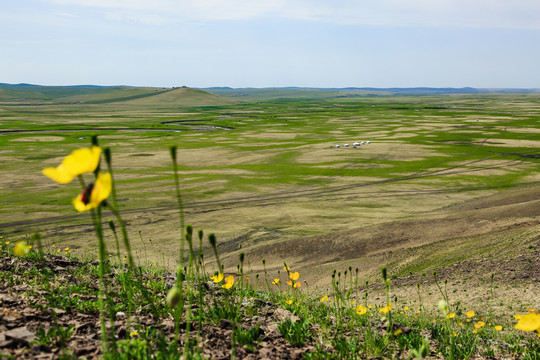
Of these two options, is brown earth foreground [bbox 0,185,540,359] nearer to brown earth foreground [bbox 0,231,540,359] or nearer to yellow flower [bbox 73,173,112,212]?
brown earth foreground [bbox 0,231,540,359]

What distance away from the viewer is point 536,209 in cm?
2175

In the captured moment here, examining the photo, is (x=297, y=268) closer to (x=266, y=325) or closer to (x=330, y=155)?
(x=266, y=325)

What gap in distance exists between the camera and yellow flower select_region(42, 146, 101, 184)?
1.90 m

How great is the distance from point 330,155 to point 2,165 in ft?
128

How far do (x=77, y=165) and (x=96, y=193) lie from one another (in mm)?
158

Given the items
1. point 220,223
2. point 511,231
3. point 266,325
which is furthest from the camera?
point 220,223

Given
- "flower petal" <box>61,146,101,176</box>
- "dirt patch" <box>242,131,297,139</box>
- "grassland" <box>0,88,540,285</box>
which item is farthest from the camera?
"dirt patch" <box>242,131,297,139</box>

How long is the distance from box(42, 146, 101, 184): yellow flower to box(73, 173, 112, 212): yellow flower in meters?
0.07

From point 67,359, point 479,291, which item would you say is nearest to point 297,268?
point 479,291

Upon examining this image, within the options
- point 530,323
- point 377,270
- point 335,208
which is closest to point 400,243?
point 377,270

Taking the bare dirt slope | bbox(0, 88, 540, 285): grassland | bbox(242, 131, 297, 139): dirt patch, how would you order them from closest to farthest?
the bare dirt slope, bbox(0, 88, 540, 285): grassland, bbox(242, 131, 297, 139): dirt patch

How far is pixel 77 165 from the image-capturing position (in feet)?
6.33

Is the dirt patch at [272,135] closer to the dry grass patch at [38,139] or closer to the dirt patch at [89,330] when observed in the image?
the dry grass patch at [38,139]

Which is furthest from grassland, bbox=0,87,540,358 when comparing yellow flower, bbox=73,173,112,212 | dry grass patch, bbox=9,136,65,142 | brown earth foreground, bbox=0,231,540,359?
yellow flower, bbox=73,173,112,212
